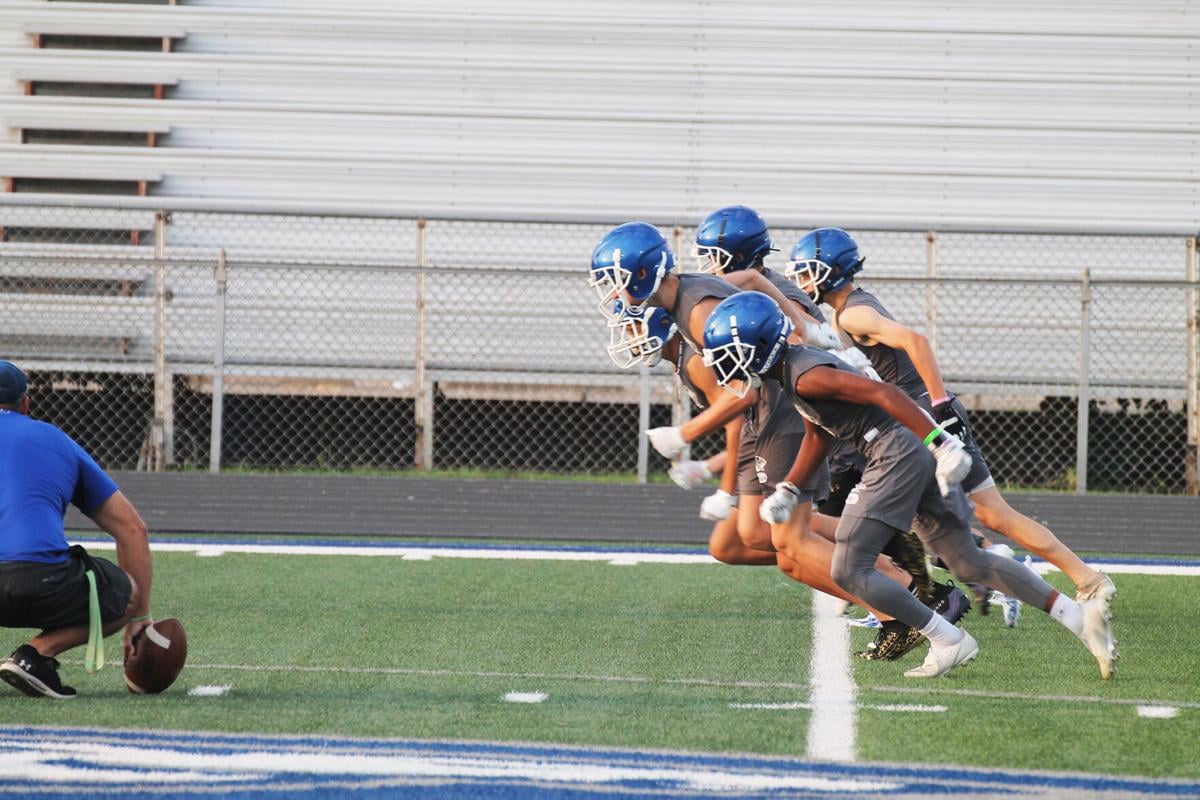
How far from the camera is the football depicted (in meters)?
5.22

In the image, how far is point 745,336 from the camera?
A: 5.52 meters

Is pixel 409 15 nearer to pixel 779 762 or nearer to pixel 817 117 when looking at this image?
pixel 817 117

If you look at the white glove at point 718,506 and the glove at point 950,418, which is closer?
the glove at point 950,418

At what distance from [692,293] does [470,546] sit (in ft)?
15.2

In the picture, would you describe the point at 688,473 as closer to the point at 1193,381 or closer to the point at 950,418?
the point at 950,418

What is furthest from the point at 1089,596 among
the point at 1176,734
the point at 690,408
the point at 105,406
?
the point at 105,406

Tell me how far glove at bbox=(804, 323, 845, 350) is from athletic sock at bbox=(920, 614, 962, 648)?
1359 millimetres

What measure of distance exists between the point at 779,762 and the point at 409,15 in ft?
37.1

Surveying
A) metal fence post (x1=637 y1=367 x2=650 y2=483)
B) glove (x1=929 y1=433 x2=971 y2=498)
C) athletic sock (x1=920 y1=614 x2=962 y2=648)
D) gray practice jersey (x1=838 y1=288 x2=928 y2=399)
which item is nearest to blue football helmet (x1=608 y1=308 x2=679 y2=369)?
gray practice jersey (x1=838 y1=288 x2=928 y2=399)

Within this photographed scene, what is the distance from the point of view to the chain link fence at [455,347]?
1281 cm

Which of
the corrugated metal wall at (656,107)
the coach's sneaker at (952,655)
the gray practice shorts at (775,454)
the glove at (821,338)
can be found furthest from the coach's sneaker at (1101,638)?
the corrugated metal wall at (656,107)

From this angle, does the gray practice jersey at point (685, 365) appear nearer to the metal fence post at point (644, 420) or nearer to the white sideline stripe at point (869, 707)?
the white sideline stripe at point (869, 707)

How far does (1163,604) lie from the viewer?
809 cm

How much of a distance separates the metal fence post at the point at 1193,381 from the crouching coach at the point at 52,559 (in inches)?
365
